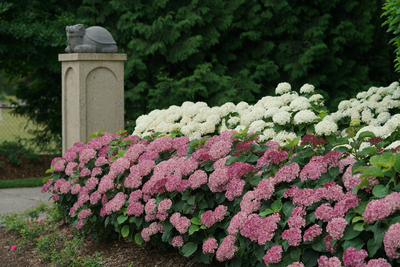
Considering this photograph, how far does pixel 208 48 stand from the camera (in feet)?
28.3

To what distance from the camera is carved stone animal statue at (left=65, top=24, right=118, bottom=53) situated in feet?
17.0

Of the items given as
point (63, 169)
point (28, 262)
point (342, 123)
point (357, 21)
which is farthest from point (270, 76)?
point (28, 262)

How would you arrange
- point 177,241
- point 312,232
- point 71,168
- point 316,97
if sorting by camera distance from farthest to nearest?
point 316,97 → point 71,168 → point 177,241 → point 312,232

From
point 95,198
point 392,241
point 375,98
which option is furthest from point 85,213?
point 375,98

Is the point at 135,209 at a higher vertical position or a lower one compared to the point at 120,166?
lower

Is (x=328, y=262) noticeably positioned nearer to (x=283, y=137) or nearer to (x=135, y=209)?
(x=135, y=209)

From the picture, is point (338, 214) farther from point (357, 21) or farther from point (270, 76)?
point (357, 21)

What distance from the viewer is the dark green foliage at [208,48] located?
816 cm

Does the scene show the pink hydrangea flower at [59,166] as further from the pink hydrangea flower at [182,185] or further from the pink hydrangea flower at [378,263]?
the pink hydrangea flower at [378,263]

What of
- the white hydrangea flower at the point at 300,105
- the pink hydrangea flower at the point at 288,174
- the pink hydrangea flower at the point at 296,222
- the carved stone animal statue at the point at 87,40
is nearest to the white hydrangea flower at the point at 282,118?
the white hydrangea flower at the point at 300,105

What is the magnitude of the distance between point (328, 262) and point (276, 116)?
1772 millimetres

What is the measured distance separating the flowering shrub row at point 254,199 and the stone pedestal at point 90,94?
1292mm

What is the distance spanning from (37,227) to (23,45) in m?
4.34

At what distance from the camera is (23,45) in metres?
7.63
